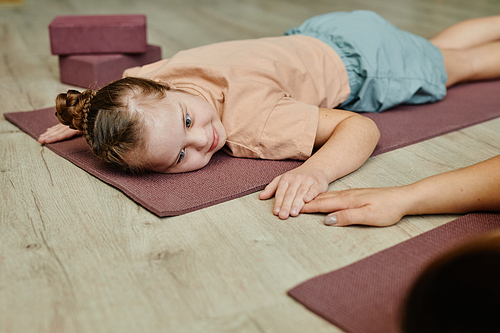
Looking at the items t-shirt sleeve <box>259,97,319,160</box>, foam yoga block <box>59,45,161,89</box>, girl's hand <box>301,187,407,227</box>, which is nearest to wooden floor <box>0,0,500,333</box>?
girl's hand <box>301,187,407,227</box>

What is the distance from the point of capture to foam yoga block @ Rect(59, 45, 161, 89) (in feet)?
5.66

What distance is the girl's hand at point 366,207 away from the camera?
0.85 m

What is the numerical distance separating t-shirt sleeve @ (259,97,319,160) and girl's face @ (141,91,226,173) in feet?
0.37

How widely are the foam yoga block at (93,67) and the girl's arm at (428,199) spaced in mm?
1195

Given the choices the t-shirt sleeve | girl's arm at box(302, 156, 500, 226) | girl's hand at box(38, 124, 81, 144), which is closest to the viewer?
girl's arm at box(302, 156, 500, 226)

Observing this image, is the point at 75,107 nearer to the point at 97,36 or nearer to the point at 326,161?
the point at 326,161

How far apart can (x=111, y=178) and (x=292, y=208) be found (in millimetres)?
424

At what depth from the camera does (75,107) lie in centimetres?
107

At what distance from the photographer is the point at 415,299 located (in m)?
0.52

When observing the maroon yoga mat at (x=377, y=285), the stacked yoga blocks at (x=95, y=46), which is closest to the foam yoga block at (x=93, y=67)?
the stacked yoga blocks at (x=95, y=46)

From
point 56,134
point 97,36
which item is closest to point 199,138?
point 56,134

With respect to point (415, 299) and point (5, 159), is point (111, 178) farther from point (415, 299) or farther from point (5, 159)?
point (415, 299)

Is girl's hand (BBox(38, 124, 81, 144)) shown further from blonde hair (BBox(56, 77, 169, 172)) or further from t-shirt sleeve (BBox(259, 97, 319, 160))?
t-shirt sleeve (BBox(259, 97, 319, 160))

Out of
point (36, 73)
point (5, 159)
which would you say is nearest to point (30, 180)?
point (5, 159)
